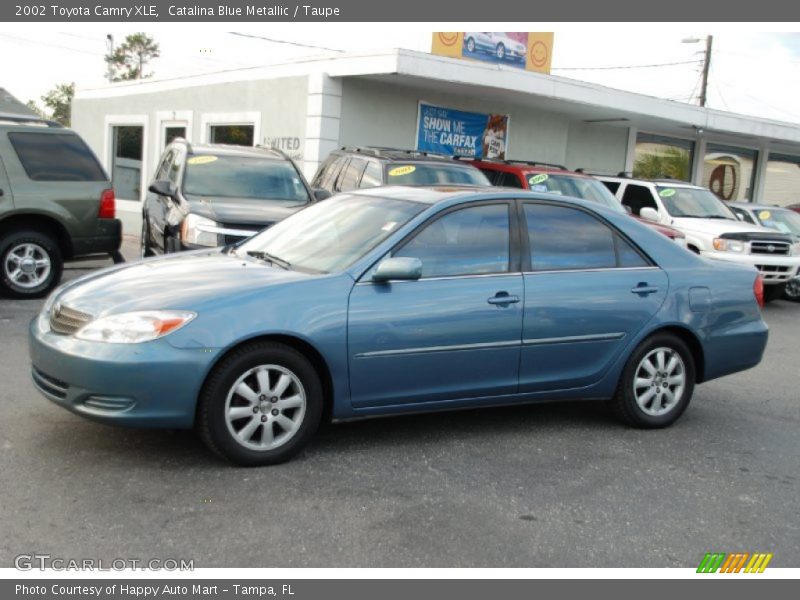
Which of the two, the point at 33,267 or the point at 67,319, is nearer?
the point at 67,319

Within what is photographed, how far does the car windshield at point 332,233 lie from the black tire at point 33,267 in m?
4.67

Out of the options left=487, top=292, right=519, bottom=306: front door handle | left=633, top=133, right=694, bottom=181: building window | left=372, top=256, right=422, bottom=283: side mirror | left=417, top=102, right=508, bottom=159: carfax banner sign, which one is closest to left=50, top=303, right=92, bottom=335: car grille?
left=372, top=256, right=422, bottom=283: side mirror

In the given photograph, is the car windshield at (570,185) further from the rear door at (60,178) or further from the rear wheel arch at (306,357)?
the rear wheel arch at (306,357)

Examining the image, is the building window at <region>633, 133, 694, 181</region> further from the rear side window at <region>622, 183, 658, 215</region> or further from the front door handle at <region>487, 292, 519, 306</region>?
the front door handle at <region>487, 292, 519, 306</region>

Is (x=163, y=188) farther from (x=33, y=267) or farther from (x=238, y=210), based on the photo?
(x=33, y=267)

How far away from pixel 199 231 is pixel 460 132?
917 centimetres

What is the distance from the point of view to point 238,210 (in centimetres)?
909

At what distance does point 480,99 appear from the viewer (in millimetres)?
17062

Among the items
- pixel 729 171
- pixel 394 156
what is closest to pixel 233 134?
pixel 394 156

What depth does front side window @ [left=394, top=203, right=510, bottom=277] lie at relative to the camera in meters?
5.18

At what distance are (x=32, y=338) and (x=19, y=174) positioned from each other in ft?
17.3

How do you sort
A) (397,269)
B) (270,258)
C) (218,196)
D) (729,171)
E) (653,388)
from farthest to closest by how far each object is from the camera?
(729,171), (218,196), (653,388), (270,258), (397,269)

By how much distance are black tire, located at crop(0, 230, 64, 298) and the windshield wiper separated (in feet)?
16.1

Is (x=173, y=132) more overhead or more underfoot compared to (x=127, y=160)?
more overhead
